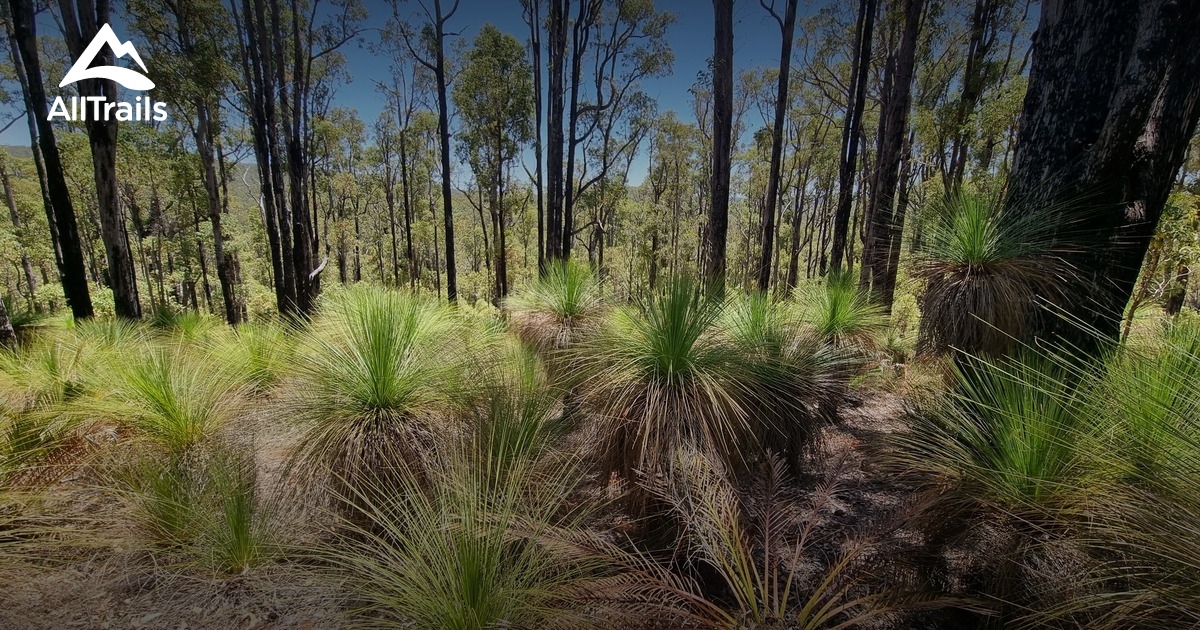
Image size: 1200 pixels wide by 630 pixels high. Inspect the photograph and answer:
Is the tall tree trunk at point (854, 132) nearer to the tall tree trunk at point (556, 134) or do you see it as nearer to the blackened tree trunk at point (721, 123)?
the blackened tree trunk at point (721, 123)

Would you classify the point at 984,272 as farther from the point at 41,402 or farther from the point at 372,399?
the point at 41,402

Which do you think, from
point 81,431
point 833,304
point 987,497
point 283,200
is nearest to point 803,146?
point 833,304

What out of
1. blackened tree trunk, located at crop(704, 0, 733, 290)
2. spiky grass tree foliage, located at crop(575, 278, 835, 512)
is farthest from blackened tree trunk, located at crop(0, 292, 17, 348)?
blackened tree trunk, located at crop(704, 0, 733, 290)

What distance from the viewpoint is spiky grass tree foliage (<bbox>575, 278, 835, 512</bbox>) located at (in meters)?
2.32

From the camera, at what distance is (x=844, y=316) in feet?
15.2

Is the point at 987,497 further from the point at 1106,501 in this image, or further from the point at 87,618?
the point at 87,618

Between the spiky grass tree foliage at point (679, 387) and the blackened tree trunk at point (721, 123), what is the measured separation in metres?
2.96

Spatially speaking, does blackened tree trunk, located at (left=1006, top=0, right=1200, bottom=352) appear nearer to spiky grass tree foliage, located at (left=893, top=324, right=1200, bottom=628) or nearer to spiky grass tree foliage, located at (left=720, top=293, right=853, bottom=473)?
Result: spiky grass tree foliage, located at (left=893, top=324, right=1200, bottom=628)

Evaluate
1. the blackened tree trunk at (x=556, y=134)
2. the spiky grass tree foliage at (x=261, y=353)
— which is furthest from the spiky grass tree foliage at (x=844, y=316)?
the blackened tree trunk at (x=556, y=134)

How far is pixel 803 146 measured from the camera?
21.5m

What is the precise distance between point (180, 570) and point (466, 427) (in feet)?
4.86

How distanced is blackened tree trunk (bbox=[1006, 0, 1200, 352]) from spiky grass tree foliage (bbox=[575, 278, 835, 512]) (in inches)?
52.7

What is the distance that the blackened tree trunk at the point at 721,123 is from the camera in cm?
570

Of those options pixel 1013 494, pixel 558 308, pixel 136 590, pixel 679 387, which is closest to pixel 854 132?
pixel 558 308
